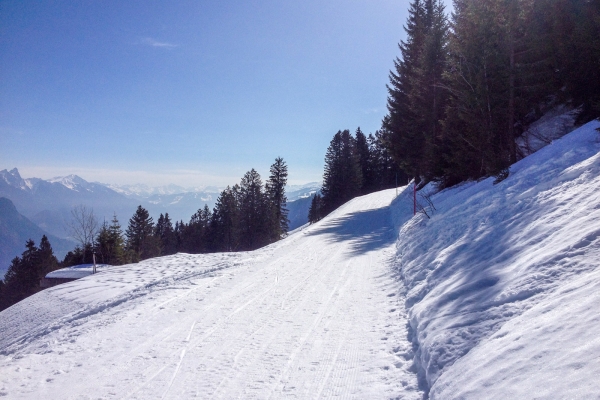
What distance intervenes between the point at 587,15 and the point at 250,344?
1582cm

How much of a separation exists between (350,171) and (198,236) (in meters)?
26.8

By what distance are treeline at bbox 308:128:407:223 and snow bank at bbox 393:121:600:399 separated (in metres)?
41.1

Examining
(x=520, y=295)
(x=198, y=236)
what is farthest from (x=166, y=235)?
(x=520, y=295)

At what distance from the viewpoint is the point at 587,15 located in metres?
12.4

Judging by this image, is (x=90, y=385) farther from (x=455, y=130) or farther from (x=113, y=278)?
(x=455, y=130)

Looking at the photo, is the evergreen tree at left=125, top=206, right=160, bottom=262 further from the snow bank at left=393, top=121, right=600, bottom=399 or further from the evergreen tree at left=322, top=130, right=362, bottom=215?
the snow bank at left=393, top=121, right=600, bottom=399

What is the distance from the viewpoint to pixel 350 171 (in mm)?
54188

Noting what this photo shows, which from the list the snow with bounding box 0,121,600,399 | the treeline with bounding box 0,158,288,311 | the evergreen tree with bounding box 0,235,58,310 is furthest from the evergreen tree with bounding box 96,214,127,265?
the snow with bounding box 0,121,600,399

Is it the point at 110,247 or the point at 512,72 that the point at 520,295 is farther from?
the point at 110,247

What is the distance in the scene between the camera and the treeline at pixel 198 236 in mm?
38750

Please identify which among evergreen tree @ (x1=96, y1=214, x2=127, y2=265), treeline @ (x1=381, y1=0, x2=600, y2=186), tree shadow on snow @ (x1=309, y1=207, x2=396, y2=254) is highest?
treeline @ (x1=381, y1=0, x2=600, y2=186)

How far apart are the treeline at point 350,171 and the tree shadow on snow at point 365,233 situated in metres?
26.2

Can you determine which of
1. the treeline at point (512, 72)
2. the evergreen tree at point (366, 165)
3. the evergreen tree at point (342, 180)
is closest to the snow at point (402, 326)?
the treeline at point (512, 72)

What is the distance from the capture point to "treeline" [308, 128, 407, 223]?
176 feet
